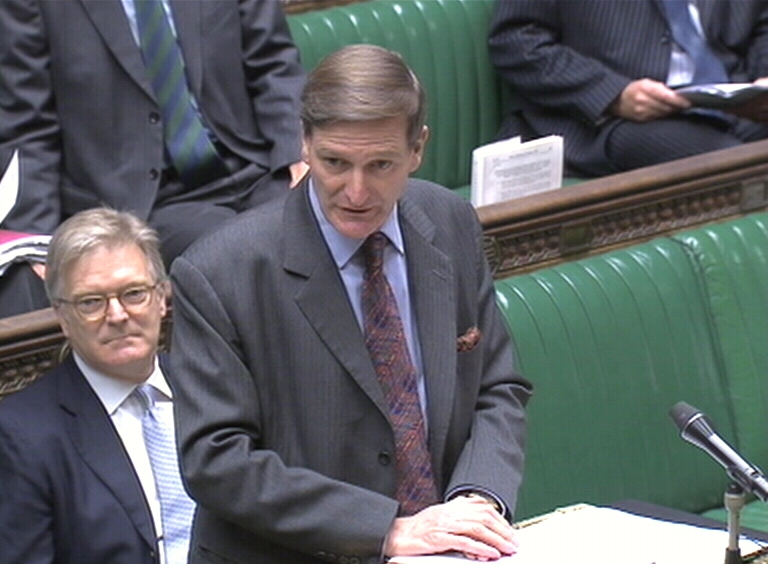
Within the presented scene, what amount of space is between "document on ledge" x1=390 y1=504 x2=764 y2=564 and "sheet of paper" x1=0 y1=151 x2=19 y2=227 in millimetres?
1617

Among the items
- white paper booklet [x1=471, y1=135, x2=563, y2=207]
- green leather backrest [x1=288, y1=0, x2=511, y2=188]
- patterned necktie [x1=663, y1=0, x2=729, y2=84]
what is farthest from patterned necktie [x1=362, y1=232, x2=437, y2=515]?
patterned necktie [x1=663, y1=0, x2=729, y2=84]

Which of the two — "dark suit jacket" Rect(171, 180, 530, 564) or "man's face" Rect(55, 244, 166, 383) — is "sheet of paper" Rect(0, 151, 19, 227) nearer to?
"man's face" Rect(55, 244, 166, 383)

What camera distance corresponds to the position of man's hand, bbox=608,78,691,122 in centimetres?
470

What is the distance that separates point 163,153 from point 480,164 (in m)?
0.68

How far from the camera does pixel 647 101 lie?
472cm

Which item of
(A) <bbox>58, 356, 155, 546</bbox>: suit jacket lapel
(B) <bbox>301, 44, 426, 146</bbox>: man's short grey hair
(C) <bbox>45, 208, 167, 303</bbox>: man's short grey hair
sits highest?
(B) <bbox>301, 44, 426, 146</bbox>: man's short grey hair

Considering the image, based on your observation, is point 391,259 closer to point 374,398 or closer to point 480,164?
point 374,398

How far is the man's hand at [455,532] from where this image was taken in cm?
220

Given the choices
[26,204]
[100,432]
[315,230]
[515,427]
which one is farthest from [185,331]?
[26,204]

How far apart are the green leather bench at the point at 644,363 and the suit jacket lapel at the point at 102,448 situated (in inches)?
36.1

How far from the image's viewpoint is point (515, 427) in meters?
2.43

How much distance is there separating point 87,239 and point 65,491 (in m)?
0.40

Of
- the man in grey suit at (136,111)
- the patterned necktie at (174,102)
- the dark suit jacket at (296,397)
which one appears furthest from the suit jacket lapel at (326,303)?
the patterned necktie at (174,102)

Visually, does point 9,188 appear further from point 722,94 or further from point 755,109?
point 755,109
